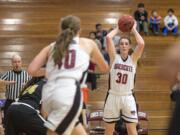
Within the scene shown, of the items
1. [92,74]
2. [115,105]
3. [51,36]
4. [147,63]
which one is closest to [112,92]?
[115,105]

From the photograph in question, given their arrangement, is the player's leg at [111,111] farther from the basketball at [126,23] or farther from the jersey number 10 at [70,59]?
the jersey number 10 at [70,59]

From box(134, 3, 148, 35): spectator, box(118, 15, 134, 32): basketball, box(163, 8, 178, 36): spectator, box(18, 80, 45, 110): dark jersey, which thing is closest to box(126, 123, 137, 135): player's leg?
box(118, 15, 134, 32): basketball

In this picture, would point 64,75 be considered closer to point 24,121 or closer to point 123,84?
point 24,121

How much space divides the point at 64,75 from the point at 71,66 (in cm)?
9

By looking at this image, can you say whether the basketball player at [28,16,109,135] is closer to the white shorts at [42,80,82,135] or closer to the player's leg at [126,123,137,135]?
the white shorts at [42,80,82,135]

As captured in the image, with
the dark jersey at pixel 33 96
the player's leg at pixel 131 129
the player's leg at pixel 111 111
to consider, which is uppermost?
the dark jersey at pixel 33 96

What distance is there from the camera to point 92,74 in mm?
9984

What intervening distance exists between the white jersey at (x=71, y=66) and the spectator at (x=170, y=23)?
31.1 ft

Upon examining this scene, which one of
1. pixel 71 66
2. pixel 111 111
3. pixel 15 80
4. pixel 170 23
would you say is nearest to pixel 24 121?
pixel 71 66

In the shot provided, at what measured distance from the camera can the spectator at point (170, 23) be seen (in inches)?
509

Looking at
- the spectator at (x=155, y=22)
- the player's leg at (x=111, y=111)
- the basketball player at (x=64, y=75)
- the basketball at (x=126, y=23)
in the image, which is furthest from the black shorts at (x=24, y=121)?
the spectator at (x=155, y=22)

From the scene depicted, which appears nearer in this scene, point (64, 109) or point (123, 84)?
point (64, 109)

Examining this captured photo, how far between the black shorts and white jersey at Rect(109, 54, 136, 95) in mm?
1244

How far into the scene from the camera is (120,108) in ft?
18.6
